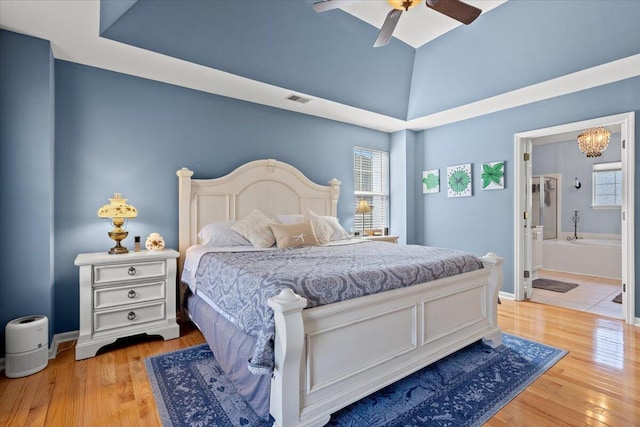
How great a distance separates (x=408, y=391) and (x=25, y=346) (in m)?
2.65

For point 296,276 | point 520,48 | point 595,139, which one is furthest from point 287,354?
point 595,139

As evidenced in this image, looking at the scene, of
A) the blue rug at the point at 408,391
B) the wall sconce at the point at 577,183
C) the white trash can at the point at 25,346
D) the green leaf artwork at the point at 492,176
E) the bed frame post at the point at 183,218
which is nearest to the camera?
the blue rug at the point at 408,391

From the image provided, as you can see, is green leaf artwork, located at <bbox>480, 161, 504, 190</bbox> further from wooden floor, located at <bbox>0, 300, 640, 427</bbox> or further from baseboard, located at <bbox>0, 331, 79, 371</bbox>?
baseboard, located at <bbox>0, 331, 79, 371</bbox>

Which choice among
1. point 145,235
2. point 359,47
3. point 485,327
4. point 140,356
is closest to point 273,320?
point 140,356

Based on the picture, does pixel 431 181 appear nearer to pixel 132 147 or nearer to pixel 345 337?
pixel 345 337

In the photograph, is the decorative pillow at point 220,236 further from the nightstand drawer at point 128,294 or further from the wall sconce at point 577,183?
the wall sconce at point 577,183

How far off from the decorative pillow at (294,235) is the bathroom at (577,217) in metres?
3.15

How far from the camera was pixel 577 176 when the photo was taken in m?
6.66

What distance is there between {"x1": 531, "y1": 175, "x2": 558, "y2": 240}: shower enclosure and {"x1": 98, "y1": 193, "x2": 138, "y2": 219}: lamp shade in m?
7.62

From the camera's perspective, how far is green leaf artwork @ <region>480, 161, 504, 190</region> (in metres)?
4.20

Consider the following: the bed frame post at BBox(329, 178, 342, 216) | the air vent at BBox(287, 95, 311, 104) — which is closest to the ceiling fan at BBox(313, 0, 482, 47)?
the air vent at BBox(287, 95, 311, 104)

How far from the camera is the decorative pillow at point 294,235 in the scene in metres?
3.12

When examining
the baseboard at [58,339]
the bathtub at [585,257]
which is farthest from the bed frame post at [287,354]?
the bathtub at [585,257]

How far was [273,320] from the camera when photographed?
1.53m
